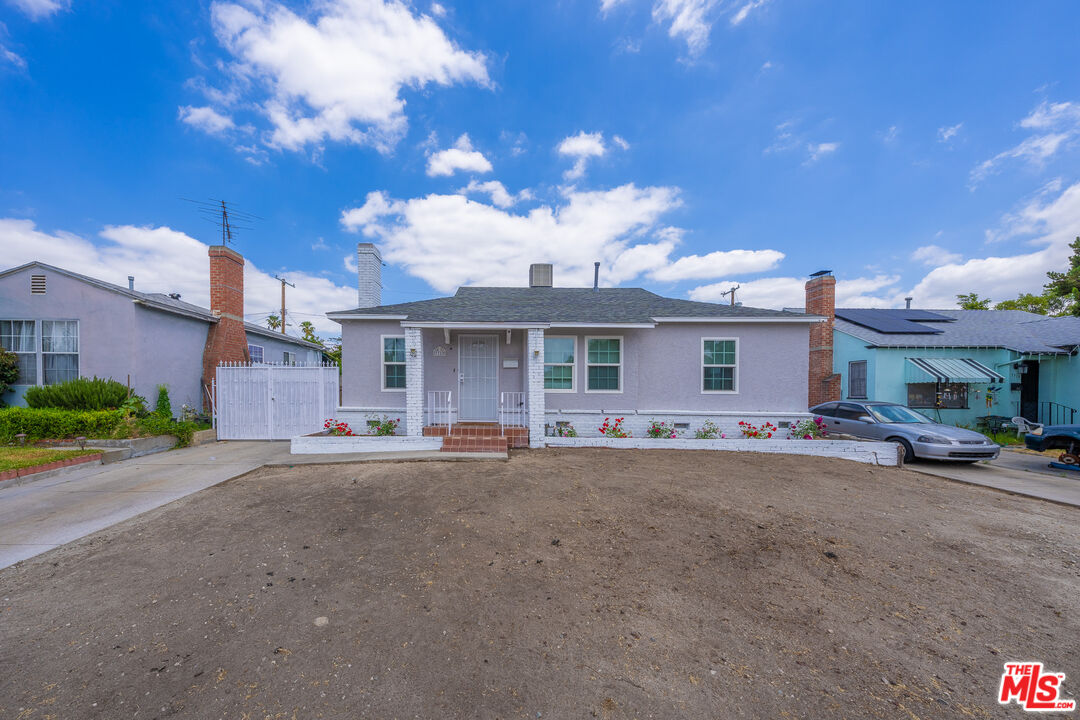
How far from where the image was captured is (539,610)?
2.92 meters

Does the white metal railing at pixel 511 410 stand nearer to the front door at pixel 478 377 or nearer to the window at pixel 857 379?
the front door at pixel 478 377

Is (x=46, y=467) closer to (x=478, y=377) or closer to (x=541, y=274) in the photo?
(x=478, y=377)

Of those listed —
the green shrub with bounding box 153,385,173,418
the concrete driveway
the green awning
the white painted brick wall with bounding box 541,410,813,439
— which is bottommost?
the concrete driveway

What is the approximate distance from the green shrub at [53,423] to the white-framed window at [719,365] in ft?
45.7

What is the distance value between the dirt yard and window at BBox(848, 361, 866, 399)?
854 cm

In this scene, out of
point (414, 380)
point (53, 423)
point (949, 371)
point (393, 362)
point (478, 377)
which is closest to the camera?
point (53, 423)

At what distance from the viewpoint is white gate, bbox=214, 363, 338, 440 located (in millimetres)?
9656

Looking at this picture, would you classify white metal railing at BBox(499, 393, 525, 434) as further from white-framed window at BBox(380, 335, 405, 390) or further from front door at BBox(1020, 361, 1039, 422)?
front door at BBox(1020, 361, 1039, 422)

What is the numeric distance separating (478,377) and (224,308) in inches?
331

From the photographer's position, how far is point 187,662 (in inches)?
94.2

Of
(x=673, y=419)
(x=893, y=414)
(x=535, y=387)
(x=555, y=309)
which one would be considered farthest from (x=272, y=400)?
(x=893, y=414)

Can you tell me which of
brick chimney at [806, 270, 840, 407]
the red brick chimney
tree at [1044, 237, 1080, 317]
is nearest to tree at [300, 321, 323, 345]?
the red brick chimney

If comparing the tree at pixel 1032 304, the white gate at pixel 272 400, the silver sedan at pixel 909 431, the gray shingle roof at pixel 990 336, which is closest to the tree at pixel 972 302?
the tree at pixel 1032 304

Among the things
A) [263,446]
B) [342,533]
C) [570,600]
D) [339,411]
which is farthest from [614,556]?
[263,446]
